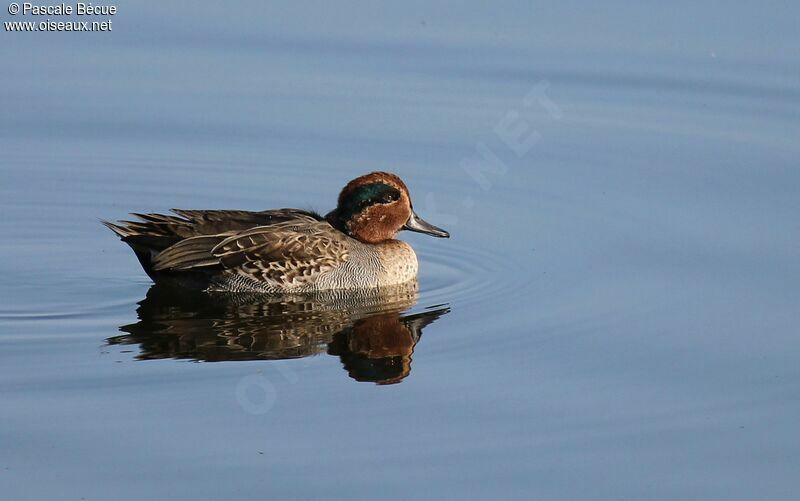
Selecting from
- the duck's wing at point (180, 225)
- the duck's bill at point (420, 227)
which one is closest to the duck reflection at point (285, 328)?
the duck's wing at point (180, 225)

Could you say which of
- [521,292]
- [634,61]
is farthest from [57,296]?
[634,61]

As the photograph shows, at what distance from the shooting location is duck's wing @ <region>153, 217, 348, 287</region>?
14.1m

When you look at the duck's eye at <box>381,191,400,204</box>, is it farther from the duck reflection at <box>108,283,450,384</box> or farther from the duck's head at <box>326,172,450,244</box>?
the duck reflection at <box>108,283,450,384</box>

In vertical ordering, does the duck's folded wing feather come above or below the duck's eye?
below

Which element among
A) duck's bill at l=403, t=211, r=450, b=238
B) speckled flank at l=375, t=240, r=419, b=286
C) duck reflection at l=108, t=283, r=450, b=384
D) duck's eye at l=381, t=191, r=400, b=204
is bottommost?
duck reflection at l=108, t=283, r=450, b=384

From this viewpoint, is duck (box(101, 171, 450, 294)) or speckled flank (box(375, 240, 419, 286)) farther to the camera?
speckled flank (box(375, 240, 419, 286))

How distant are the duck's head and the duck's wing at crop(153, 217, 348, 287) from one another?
0.45 metres

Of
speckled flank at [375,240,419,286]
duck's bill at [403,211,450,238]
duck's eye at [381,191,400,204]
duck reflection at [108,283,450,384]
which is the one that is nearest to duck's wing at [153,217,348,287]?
duck reflection at [108,283,450,384]

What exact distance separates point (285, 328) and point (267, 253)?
142 cm

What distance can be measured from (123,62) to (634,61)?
20.9 feet

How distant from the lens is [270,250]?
46.6ft

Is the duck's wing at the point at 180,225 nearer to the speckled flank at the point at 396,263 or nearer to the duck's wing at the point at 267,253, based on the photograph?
the duck's wing at the point at 267,253

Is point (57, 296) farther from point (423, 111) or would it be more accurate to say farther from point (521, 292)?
point (423, 111)

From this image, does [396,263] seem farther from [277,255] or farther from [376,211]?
[277,255]
